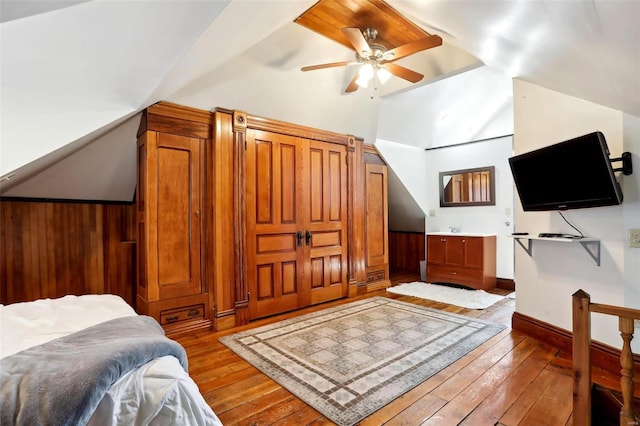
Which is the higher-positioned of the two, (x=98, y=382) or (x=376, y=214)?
(x=376, y=214)

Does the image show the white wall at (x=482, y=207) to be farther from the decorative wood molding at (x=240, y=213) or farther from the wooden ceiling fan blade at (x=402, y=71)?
the decorative wood molding at (x=240, y=213)

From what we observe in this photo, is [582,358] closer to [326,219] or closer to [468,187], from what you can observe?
[326,219]

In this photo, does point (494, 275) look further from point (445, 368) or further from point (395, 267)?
point (445, 368)

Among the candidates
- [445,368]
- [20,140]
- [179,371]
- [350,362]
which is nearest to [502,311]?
[445,368]

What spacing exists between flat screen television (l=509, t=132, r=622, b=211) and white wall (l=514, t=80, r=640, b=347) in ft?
0.79

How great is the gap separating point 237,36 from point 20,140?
5.00 feet

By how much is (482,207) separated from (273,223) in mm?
3581

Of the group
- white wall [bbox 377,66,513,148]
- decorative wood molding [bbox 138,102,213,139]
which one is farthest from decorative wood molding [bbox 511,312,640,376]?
decorative wood molding [bbox 138,102,213,139]

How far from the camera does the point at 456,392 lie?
79.7 inches

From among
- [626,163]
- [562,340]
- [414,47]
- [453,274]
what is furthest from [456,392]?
[453,274]

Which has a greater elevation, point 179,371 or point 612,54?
point 612,54

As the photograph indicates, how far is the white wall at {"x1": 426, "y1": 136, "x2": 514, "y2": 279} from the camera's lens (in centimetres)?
485

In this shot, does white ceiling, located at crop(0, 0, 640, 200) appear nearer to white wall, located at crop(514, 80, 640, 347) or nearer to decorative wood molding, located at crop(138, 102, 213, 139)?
decorative wood molding, located at crop(138, 102, 213, 139)

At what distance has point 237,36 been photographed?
209cm
